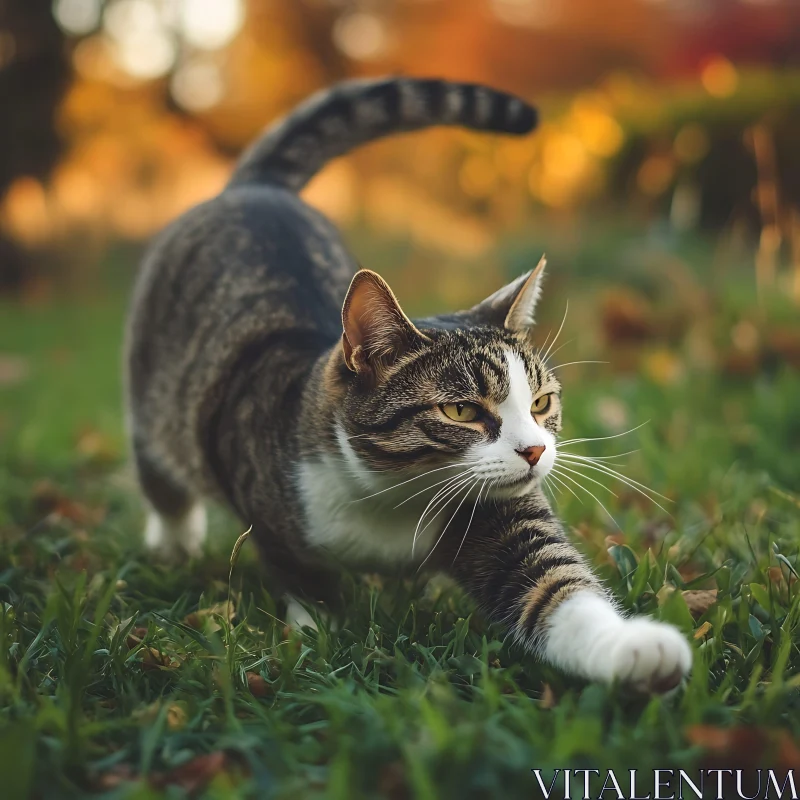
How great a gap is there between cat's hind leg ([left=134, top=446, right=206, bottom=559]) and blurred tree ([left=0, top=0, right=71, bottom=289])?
18.2 feet

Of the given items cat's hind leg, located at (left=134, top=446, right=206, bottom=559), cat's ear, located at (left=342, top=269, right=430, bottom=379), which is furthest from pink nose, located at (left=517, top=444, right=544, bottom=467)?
cat's hind leg, located at (left=134, top=446, right=206, bottom=559)

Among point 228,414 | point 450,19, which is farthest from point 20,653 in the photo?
point 450,19

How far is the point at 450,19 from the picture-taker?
8.59 meters

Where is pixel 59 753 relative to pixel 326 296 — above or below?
below

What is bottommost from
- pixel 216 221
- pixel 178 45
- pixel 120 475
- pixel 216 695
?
pixel 120 475

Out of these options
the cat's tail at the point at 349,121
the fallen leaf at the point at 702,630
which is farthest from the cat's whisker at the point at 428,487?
the cat's tail at the point at 349,121

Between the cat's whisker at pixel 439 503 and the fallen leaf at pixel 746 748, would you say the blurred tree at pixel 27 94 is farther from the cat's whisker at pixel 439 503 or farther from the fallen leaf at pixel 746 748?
the fallen leaf at pixel 746 748

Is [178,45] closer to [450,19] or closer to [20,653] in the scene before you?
[450,19]

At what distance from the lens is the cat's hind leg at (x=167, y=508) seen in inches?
110

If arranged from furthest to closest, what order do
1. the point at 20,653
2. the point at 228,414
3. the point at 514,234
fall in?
the point at 514,234 → the point at 228,414 → the point at 20,653

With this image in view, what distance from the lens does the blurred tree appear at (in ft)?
23.4

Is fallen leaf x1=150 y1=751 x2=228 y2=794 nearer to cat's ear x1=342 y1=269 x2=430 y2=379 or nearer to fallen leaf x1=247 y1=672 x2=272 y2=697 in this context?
Result: fallen leaf x1=247 y1=672 x2=272 y2=697

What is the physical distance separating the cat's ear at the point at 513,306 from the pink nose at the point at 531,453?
17.1 inches

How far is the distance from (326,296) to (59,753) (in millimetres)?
1420
